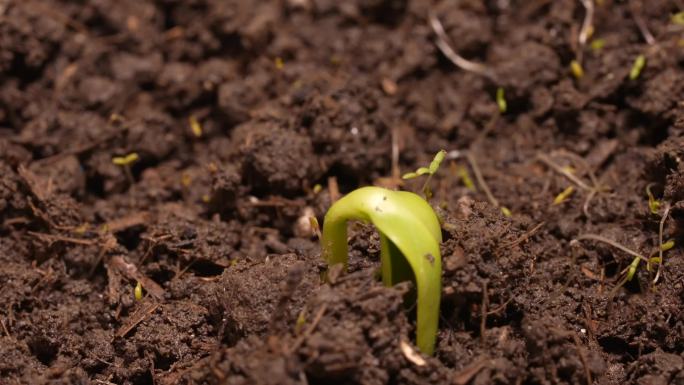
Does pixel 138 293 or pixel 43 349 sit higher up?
pixel 138 293

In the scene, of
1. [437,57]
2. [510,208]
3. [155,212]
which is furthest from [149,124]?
[510,208]

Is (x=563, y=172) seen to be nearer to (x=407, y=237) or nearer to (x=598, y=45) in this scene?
(x=598, y=45)

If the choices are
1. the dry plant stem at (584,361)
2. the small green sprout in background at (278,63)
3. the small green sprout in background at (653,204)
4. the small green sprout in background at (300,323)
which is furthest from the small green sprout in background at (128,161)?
the small green sprout in background at (653,204)

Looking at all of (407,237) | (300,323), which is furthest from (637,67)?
(300,323)

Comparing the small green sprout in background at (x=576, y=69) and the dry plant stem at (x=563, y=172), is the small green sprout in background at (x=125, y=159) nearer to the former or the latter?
the dry plant stem at (x=563, y=172)

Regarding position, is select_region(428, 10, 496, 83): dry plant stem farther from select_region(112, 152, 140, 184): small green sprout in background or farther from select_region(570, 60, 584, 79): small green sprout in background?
select_region(112, 152, 140, 184): small green sprout in background

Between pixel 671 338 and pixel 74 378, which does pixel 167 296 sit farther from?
pixel 671 338
